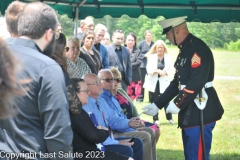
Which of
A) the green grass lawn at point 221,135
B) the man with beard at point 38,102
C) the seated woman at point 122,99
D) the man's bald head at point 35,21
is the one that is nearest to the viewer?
the man with beard at point 38,102

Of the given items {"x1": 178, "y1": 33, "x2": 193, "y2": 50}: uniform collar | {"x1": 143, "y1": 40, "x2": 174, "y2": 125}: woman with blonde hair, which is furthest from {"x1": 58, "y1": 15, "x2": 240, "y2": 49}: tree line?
{"x1": 178, "y1": 33, "x2": 193, "y2": 50}: uniform collar

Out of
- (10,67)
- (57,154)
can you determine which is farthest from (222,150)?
(10,67)

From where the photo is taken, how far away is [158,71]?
10.4m

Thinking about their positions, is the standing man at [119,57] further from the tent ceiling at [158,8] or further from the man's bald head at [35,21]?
the man's bald head at [35,21]

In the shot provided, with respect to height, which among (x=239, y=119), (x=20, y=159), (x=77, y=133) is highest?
(x=20, y=159)

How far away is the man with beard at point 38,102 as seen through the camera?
8.05ft

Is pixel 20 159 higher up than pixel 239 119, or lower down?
higher up

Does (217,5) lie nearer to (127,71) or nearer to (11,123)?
(127,71)

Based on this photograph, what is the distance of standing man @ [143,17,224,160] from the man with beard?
2.41 meters

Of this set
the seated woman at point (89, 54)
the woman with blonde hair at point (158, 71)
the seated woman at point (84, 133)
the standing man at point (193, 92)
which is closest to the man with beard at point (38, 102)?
the seated woman at point (84, 133)

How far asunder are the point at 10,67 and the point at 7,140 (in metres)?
0.89

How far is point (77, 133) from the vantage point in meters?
3.76

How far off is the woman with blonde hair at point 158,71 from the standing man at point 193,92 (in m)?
5.02

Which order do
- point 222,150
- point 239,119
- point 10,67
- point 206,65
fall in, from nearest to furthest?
1. point 10,67
2. point 206,65
3. point 222,150
4. point 239,119
